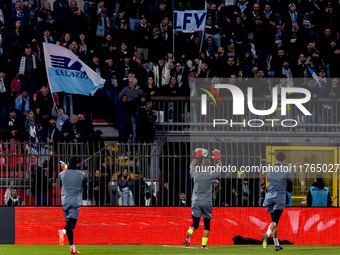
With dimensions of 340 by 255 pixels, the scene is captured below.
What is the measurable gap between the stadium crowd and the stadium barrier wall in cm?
328

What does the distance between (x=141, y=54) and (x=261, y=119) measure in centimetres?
479

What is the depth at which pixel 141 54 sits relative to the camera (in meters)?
27.1

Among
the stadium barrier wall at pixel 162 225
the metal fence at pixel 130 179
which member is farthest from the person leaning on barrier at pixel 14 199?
the stadium barrier wall at pixel 162 225

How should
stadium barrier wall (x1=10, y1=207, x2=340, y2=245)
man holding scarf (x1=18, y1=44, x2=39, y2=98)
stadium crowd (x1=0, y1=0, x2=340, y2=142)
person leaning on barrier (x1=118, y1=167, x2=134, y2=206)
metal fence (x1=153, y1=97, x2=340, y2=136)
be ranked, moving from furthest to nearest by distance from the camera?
man holding scarf (x1=18, y1=44, x2=39, y2=98) < metal fence (x1=153, y1=97, x2=340, y2=136) < stadium crowd (x1=0, y1=0, x2=340, y2=142) < person leaning on barrier (x1=118, y1=167, x2=134, y2=206) < stadium barrier wall (x1=10, y1=207, x2=340, y2=245)

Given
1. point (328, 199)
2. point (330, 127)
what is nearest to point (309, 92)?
point (330, 127)

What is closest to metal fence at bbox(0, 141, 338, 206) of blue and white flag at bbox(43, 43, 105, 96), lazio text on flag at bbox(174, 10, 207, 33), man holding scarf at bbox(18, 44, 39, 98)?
blue and white flag at bbox(43, 43, 105, 96)

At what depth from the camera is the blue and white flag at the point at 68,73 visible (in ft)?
80.0

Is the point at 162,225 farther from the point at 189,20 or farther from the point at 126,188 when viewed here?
the point at 189,20

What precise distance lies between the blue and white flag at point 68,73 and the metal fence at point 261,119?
1.87m

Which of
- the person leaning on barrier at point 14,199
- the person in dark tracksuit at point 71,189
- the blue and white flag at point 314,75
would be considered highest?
the blue and white flag at point 314,75

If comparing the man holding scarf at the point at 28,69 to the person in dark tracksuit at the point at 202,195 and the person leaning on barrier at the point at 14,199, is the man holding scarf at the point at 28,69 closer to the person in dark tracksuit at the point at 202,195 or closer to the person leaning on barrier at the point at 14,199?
the person leaning on barrier at the point at 14,199

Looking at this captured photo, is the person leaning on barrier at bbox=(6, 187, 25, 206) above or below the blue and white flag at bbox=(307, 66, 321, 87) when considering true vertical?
below

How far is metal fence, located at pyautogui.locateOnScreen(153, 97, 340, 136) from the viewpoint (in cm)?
2438

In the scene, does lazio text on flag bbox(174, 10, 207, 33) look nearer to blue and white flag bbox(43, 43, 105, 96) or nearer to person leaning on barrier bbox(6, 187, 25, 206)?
blue and white flag bbox(43, 43, 105, 96)
